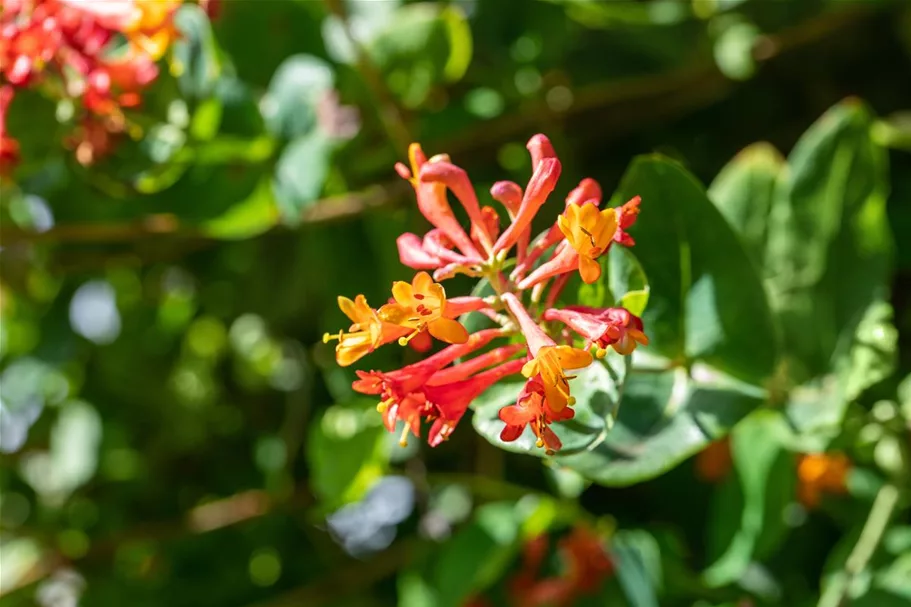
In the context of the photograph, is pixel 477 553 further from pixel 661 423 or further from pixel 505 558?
pixel 661 423

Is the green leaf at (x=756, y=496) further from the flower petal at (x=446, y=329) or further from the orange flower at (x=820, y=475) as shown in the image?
the flower petal at (x=446, y=329)

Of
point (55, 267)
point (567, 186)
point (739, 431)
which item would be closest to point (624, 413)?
point (739, 431)

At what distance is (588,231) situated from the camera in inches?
27.1

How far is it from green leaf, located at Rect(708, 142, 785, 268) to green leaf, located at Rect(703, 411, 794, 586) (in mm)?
188

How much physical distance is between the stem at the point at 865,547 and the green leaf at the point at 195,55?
2.94 ft

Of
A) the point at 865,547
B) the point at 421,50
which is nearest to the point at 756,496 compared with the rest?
the point at 865,547

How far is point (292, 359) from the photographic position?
174cm

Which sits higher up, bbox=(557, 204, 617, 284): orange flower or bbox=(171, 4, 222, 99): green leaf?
bbox=(557, 204, 617, 284): orange flower

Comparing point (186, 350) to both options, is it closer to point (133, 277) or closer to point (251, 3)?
point (133, 277)

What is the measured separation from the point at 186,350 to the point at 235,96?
797mm

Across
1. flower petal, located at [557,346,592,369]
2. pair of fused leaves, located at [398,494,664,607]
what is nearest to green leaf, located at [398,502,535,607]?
pair of fused leaves, located at [398,494,664,607]

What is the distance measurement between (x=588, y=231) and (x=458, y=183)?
0.14 m

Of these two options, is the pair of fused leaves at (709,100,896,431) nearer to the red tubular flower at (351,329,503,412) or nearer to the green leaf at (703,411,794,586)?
the green leaf at (703,411,794,586)

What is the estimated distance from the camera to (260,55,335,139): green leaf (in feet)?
4.00
